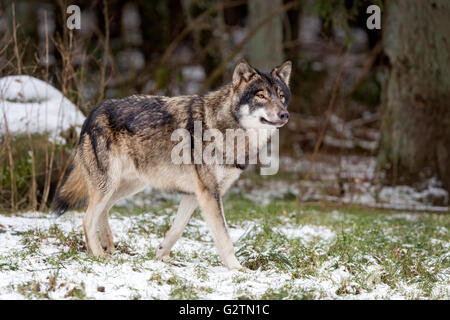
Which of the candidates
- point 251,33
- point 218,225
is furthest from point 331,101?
point 218,225

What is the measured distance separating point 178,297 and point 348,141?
11509mm

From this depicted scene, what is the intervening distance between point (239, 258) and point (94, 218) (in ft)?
4.87

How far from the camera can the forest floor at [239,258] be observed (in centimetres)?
451

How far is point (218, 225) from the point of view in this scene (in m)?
5.50

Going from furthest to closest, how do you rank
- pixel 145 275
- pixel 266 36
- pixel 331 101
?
pixel 266 36, pixel 331 101, pixel 145 275

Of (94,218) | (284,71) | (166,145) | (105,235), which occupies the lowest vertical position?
(105,235)

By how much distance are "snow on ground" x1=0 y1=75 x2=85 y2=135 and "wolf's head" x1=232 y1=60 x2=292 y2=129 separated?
11.8 feet

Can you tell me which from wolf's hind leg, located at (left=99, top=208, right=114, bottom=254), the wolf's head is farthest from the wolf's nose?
wolf's hind leg, located at (left=99, top=208, right=114, bottom=254)

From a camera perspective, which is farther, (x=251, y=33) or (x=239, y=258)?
(x=251, y=33)

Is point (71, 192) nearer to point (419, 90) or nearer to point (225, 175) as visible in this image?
point (225, 175)

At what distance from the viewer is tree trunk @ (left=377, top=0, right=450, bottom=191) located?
33.8 feet

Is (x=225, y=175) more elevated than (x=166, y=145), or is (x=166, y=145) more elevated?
(x=166, y=145)
